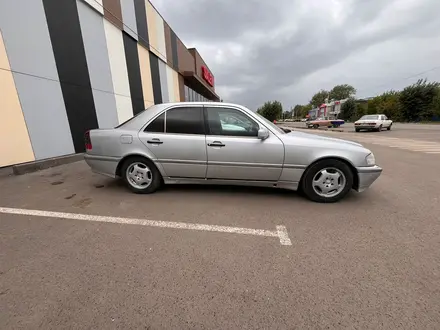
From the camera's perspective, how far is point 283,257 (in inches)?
88.0

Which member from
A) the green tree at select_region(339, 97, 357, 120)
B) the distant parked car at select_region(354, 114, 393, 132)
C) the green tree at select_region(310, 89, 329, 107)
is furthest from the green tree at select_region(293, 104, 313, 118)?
the distant parked car at select_region(354, 114, 393, 132)

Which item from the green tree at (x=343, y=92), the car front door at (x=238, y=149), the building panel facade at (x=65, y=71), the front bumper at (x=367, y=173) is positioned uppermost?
the green tree at (x=343, y=92)

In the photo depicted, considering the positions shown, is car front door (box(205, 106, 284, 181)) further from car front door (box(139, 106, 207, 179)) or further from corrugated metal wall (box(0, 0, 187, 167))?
corrugated metal wall (box(0, 0, 187, 167))

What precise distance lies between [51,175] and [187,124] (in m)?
3.87

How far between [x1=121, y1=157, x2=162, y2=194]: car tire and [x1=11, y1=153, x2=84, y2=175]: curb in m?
3.20

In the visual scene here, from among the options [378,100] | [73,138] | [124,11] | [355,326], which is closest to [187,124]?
[355,326]

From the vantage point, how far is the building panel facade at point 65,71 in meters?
5.09

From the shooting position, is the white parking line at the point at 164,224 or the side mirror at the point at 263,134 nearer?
the white parking line at the point at 164,224

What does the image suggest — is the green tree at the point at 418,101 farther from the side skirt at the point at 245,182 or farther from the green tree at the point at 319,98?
the green tree at the point at 319,98

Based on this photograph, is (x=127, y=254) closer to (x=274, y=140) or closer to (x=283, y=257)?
(x=283, y=257)

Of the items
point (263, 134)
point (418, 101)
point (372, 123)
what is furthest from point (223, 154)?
point (418, 101)

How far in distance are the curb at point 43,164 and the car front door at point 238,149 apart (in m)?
4.75

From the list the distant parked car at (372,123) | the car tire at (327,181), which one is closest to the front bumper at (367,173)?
the car tire at (327,181)

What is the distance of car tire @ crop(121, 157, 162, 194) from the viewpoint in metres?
3.84
